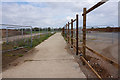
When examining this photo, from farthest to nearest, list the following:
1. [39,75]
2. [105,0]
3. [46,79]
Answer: [39,75]
[46,79]
[105,0]

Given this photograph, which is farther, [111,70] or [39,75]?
[111,70]

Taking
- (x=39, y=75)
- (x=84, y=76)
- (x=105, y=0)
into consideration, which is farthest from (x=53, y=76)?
(x=105, y=0)

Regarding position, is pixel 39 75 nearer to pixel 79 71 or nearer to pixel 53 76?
pixel 53 76

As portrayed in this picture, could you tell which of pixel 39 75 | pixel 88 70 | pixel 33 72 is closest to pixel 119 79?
pixel 88 70

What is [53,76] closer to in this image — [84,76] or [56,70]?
[56,70]

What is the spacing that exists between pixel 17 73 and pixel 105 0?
3.04m

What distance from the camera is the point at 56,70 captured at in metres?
3.03

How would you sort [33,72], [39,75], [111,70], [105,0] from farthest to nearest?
[111,70] < [33,72] < [39,75] < [105,0]

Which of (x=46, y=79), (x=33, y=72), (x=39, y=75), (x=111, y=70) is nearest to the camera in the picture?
(x=46, y=79)

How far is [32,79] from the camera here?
8.27ft

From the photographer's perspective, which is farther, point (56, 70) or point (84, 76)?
point (56, 70)

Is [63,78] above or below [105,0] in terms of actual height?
below

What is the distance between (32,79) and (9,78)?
0.67 meters

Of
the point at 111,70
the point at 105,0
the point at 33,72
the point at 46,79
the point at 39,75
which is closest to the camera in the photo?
the point at 105,0
